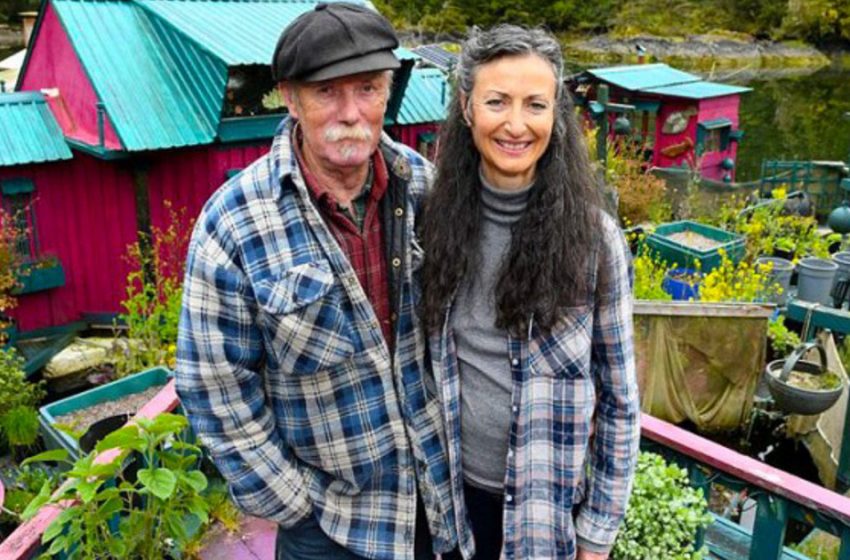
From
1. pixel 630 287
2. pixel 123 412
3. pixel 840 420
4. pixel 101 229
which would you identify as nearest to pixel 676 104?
pixel 840 420

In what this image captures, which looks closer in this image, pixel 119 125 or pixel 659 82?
pixel 119 125

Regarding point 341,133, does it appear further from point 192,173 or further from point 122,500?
point 192,173

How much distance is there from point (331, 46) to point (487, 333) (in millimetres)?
673

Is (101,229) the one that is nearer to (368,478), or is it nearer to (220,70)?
(220,70)

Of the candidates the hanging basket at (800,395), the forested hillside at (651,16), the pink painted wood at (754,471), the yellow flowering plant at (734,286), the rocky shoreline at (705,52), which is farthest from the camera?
the forested hillside at (651,16)

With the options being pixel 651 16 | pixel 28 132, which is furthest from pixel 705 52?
pixel 28 132

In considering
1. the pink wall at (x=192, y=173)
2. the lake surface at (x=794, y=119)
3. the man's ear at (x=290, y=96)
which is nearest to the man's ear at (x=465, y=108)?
the man's ear at (x=290, y=96)

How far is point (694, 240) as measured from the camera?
26.1ft

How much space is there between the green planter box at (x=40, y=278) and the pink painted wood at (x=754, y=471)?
6.68 meters

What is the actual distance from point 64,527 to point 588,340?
150 cm

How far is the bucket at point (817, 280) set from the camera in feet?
23.7

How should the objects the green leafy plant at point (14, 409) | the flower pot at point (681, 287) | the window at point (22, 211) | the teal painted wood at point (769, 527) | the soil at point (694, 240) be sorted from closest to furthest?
the teal painted wood at point (769, 527), the green leafy plant at point (14, 409), the flower pot at point (681, 287), the window at point (22, 211), the soil at point (694, 240)

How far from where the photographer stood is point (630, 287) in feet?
5.48

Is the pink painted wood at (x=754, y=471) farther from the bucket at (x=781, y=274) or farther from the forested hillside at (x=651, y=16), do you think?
the forested hillside at (x=651, y=16)
